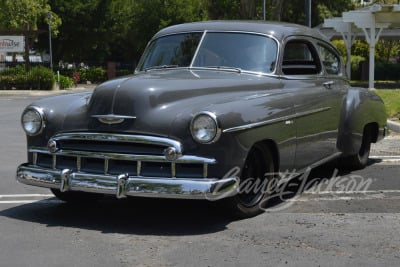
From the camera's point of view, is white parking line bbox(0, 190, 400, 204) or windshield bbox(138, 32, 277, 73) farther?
white parking line bbox(0, 190, 400, 204)

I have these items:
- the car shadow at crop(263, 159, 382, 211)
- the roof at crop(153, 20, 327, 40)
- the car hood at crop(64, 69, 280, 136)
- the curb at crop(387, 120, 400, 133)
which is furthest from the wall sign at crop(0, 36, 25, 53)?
the car hood at crop(64, 69, 280, 136)

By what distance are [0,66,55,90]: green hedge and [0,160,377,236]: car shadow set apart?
28.7m

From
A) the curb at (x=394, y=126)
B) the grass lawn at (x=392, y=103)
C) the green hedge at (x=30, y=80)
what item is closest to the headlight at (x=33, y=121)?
the curb at (x=394, y=126)

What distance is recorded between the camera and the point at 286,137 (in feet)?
18.9

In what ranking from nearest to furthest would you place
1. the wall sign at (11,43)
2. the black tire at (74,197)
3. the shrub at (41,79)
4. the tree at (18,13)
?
the black tire at (74,197), the shrub at (41,79), the wall sign at (11,43), the tree at (18,13)

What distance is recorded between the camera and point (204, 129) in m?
4.87

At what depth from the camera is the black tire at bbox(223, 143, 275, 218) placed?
211 inches

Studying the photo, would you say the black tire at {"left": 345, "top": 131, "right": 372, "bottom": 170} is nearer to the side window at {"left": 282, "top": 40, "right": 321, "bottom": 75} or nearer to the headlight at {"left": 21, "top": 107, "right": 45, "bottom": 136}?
the side window at {"left": 282, "top": 40, "right": 321, "bottom": 75}

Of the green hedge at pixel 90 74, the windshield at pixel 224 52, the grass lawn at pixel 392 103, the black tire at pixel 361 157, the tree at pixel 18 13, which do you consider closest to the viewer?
the windshield at pixel 224 52

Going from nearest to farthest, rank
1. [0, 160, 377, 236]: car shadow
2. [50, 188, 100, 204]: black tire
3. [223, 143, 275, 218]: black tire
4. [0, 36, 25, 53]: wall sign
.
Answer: [0, 160, 377, 236]: car shadow
[223, 143, 275, 218]: black tire
[50, 188, 100, 204]: black tire
[0, 36, 25, 53]: wall sign

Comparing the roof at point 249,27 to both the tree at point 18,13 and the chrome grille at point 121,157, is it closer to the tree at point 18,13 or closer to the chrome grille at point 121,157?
the chrome grille at point 121,157

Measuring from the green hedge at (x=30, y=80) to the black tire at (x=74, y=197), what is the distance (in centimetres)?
2872

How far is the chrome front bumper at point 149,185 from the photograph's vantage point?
4.81 m

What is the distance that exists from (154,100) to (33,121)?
4.02ft
